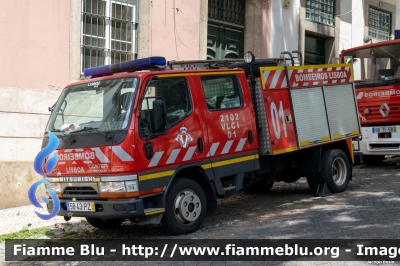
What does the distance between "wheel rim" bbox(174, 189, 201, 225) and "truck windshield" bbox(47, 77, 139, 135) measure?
3.99ft

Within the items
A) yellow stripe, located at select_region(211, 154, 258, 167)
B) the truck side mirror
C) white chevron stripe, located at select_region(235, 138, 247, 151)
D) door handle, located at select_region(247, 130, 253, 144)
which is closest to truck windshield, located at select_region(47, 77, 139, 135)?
the truck side mirror

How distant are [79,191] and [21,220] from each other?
2592mm

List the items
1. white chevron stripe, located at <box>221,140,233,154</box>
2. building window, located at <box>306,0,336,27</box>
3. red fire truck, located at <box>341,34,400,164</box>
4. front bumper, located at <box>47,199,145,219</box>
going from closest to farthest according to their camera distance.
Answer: front bumper, located at <box>47,199,145,219</box> → white chevron stripe, located at <box>221,140,233,154</box> → red fire truck, located at <box>341,34,400,164</box> → building window, located at <box>306,0,336,27</box>

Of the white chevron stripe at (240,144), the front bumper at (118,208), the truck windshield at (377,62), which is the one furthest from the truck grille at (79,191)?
the truck windshield at (377,62)

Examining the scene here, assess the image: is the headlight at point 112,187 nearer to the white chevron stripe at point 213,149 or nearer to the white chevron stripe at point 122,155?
the white chevron stripe at point 122,155

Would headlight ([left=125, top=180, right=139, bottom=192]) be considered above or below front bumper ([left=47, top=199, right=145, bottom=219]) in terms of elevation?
above

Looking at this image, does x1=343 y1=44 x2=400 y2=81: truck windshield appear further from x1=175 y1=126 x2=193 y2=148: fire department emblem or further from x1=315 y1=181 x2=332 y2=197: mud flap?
x1=175 y1=126 x2=193 y2=148: fire department emblem

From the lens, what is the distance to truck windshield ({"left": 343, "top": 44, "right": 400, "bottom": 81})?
12367 millimetres

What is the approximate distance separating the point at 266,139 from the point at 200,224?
1781 millimetres

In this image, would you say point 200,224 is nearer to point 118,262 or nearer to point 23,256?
point 118,262

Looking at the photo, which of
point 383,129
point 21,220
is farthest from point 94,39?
point 383,129

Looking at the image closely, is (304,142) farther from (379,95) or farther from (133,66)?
(379,95)

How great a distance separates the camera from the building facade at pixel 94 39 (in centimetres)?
1024

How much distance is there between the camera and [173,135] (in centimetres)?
718
